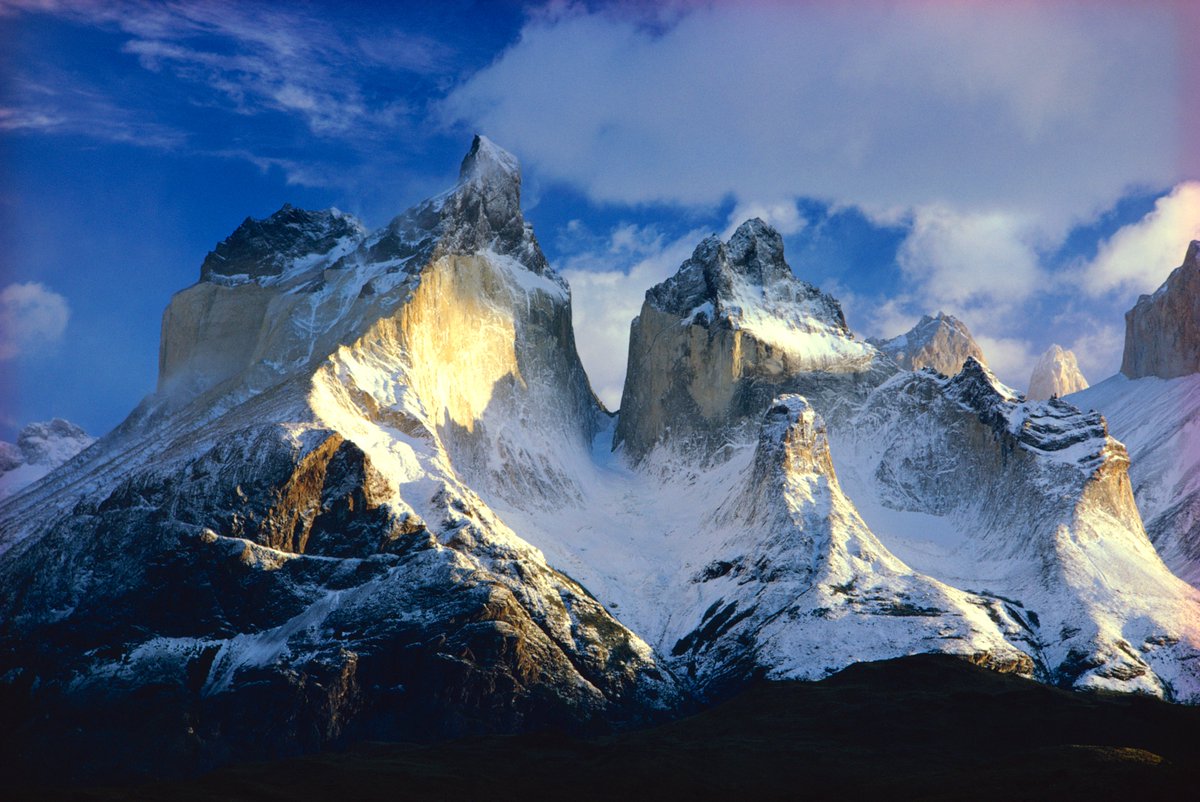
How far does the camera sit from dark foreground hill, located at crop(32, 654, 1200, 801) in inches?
4535

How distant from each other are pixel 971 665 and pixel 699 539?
164ft

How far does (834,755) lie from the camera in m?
130

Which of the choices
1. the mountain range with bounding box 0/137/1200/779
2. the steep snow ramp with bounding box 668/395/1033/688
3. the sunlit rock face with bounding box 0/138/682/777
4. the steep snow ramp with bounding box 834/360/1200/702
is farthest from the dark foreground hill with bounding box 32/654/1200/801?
the steep snow ramp with bounding box 834/360/1200/702

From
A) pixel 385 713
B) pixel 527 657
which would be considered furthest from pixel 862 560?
pixel 385 713

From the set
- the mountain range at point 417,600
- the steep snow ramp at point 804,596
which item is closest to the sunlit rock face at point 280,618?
the mountain range at point 417,600

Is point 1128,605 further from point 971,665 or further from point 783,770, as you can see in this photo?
point 783,770

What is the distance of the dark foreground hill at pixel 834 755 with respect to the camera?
11519cm

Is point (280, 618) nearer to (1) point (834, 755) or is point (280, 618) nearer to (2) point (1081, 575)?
(1) point (834, 755)

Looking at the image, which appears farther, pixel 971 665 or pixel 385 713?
pixel 971 665

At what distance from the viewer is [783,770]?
413 ft

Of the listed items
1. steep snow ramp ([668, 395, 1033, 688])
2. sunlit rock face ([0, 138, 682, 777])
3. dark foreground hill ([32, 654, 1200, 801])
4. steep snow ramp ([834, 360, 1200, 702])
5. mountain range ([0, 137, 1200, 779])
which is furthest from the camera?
steep snow ramp ([834, 360, 1200, 702])

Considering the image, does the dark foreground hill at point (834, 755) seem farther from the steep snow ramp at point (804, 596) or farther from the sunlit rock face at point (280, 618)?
the sunlit rock face at point (280, 618)

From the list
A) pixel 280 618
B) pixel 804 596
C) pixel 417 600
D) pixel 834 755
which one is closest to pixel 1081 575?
pixel 804 596

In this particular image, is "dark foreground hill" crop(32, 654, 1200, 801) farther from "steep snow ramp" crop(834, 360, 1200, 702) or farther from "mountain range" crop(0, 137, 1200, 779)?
"steep snow ramp" crop(834, 360, 1200, 702)
